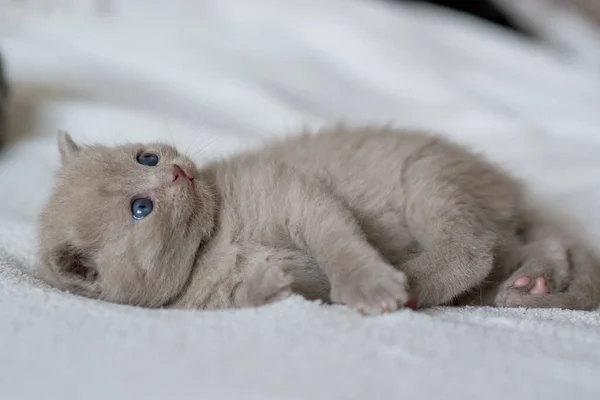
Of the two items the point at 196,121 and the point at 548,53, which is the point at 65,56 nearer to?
the point at 196,121

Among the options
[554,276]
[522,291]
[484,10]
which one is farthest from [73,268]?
[484,10]

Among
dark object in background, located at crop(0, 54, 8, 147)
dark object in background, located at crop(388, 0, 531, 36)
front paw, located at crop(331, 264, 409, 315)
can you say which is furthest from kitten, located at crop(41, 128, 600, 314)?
dark object in background, located at crop(388, 0, 531, 36)

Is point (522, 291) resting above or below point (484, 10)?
below

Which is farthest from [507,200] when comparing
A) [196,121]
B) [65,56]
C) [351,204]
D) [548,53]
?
[65,56]

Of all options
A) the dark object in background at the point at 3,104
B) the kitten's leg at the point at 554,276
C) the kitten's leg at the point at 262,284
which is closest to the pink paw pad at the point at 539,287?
the kitten's leg at the point at 554,276

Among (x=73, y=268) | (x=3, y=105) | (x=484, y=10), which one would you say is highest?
(x=484, y=10)

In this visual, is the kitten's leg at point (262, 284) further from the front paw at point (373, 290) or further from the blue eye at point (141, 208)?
the blue eye at point (141, 208)

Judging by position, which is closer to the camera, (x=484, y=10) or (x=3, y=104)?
(x=3, y=104)

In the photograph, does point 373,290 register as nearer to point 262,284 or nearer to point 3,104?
point 262,284
